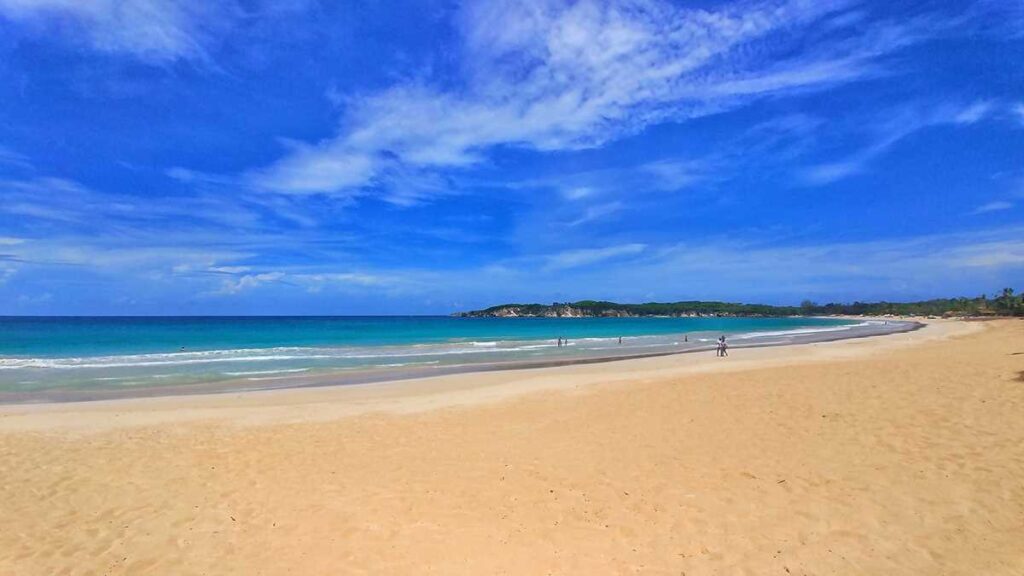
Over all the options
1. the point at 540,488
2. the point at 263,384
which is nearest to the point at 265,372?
the point at 263,384

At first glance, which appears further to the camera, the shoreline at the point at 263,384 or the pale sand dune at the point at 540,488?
the shoreline at the point at 263,384

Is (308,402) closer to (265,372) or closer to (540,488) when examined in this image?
(540,488)

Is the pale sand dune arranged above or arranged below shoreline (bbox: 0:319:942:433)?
below

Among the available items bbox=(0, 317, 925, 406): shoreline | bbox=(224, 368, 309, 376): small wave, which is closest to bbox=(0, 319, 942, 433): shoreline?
bbox=(0, 317, 925, 406): shoreline

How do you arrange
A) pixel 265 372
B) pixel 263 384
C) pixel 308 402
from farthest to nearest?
pixel 265 372 < pixel 263 384 < pixel 308 402

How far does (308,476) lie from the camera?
24.3 ft

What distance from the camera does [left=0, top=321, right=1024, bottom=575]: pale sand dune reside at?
193 inches

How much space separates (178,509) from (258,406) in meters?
7.41

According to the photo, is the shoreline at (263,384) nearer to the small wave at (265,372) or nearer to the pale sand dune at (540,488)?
the small wave at (265,372)

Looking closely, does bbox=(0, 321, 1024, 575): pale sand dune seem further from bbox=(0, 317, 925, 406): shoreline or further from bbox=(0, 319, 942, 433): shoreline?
bbox=(0, 317, 925, 406): shoreline

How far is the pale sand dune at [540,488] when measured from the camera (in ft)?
16.1

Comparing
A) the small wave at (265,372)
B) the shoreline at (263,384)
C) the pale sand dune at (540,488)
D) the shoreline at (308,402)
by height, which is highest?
the small wave at (265,372)

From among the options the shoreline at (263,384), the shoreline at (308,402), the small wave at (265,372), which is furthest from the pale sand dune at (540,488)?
the small wave at (265,372)

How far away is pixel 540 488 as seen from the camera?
21.9 feet
